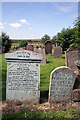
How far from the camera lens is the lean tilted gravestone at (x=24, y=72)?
15.1ft

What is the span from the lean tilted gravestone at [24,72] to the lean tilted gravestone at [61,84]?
52cm

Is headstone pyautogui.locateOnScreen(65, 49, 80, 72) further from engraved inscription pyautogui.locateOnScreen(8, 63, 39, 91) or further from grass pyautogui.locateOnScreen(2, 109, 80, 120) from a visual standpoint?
grass pyautogui.locateOnScreen(2, 109, 80, 120)

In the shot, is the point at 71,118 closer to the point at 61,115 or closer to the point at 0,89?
the point at 61,115

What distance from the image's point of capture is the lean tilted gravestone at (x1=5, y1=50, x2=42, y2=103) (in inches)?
181

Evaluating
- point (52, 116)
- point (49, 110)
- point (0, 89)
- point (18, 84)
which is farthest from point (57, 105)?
point (0, 89)

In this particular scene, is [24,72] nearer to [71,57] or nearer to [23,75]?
[23,75]

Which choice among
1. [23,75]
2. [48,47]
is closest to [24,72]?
[23,75]

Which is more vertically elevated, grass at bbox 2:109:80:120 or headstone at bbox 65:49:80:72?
headstone at bbox 65:49:80:72

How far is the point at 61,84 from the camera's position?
463cm

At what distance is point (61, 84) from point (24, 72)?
1412 mm

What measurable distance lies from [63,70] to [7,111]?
2.32m

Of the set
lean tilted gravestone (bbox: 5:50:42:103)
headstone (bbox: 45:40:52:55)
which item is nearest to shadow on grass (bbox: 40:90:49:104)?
lean tilted gravestone (bbox: 5:50:42:103)

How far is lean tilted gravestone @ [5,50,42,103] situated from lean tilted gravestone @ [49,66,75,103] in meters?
0.52

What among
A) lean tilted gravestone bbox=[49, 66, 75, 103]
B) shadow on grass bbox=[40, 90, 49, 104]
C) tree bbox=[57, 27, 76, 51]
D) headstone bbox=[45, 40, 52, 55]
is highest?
tree bbox=[57, 27, 76, 51]
